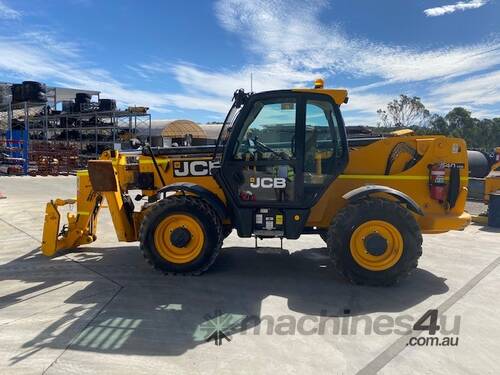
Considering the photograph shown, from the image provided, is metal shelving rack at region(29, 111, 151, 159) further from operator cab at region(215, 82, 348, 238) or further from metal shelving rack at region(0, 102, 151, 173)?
operator cab at region(215, 82, 348, 238)

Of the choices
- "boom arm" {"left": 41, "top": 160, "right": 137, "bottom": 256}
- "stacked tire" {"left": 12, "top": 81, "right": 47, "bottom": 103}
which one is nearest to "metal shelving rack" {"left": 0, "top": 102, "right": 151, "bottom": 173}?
"stacked tire" {"left": 12, "top": 81, "right": 47, "bottom": 103}

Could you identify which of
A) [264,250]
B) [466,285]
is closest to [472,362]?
[466,285]

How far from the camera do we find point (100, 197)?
260 inches

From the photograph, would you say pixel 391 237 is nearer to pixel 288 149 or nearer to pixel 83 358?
pixel 288 149

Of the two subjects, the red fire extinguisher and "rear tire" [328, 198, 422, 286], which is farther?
the red fire extinguisher

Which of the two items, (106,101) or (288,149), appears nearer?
(288,149)

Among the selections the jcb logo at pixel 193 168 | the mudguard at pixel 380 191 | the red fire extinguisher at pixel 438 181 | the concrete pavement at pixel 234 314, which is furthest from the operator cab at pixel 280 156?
the red fire extinguisher at pixel 438 181

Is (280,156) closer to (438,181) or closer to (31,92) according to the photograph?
(438,181)

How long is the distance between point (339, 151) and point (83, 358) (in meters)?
3.79

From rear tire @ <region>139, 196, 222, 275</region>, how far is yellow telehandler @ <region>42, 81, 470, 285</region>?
1 centimetres

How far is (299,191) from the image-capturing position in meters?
5.65

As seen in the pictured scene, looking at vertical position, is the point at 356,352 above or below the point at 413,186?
below

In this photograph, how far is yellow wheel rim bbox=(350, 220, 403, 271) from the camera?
5367 mm

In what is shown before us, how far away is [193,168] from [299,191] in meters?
1.63
